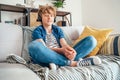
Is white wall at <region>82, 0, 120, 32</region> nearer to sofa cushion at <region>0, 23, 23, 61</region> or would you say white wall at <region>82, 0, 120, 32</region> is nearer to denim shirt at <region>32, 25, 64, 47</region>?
denim shirt at <region>32, 25, 64, 47</region>

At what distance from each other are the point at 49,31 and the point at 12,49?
14.3 inches

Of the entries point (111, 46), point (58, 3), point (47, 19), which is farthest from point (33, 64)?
point (58, 3)

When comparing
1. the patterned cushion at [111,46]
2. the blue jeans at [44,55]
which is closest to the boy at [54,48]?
the blue jeans at [44,55]

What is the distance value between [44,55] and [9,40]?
16.1 inches

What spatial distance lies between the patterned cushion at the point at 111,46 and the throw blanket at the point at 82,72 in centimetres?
20

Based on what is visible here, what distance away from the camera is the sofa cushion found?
1.37 meters

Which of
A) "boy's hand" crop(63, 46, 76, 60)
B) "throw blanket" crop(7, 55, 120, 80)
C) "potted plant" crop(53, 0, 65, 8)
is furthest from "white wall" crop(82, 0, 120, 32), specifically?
Result: "boy's hand" crop(63, 46, 76, 60)

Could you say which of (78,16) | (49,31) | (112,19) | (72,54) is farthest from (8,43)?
(78,16)

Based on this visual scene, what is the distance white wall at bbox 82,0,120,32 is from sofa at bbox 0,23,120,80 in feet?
3.41

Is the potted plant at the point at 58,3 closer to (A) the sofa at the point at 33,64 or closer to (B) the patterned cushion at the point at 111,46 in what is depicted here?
(A) the sofa at the point at 33,64

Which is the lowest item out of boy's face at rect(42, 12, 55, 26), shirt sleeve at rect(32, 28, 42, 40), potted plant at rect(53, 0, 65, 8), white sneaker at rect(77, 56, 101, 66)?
white sneaker at rect(77, 56, 101, 66)

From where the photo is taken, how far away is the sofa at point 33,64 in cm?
92

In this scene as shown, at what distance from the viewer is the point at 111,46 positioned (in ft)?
5.10

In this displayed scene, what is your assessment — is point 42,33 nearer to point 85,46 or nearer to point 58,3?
point 85,46
